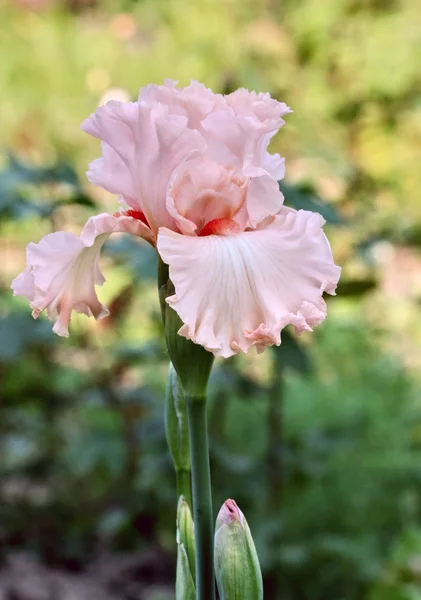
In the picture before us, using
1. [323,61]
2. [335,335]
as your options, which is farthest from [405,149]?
[335,335]

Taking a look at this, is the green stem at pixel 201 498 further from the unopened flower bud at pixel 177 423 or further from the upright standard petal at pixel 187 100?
the upright standard petal at pixel 187 100

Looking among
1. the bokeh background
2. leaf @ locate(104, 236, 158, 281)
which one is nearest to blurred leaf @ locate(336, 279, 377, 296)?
the bokeh background

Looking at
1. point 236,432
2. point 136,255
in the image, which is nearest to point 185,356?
point 136,255

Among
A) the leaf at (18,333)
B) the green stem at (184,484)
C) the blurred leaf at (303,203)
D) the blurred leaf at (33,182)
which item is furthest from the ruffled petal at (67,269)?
the leaf at (18,333)

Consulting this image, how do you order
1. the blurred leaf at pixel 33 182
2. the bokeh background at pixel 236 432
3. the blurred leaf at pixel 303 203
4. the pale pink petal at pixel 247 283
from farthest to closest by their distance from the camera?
the bokeh background at pixel 236 432 → the blurred leaf at pixel 33 182 → the blurred leaf at pixel 303 203 → the pale pink petal at pixel 247 283

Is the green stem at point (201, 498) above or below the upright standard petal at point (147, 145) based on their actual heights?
below

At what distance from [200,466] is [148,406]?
1131 millimetres

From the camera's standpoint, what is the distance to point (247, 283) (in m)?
0.37

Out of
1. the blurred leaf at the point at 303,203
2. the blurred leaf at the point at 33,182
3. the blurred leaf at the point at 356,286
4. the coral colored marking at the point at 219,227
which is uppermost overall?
the blurred leaf at the point at 33,182

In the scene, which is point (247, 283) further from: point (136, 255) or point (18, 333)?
point (18, 333)

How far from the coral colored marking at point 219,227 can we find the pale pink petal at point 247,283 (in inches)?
0.7

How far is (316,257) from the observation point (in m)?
0.39

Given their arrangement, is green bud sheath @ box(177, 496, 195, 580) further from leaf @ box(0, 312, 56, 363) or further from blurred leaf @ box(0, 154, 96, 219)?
leaf @ box(0, 312, 56, 363)

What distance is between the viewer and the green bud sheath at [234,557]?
16.2 inches
